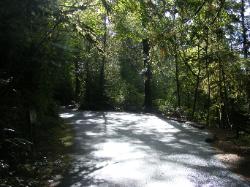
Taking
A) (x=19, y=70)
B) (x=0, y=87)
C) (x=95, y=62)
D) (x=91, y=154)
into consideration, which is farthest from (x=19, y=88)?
(x=95, y=62)

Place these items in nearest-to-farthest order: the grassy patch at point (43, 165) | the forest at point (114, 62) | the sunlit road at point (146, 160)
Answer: the grassy patch at point (43, 165)
the sunlit road at point (146, 160)
the forest at point (114, 62)

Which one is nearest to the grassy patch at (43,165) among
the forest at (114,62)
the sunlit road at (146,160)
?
the forest at (114,62)

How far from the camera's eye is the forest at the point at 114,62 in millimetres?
11492

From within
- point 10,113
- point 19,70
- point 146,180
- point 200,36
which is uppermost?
point 200,36

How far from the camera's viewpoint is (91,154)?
15078mm

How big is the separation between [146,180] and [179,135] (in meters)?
9.62

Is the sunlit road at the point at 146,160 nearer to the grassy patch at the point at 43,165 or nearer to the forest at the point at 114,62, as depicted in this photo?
the grassy patch at the point at 43,165

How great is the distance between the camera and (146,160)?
43.7ft

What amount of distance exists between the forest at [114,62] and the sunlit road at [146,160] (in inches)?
62.5

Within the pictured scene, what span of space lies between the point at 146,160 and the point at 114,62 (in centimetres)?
3949

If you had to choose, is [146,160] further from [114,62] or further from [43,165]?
[114,62]

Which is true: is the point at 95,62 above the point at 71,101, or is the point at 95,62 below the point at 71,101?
above

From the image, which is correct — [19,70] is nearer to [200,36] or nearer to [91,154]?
[91,154]

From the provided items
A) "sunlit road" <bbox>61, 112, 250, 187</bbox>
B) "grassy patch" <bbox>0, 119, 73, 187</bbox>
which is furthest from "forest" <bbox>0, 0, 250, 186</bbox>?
"sunlit road" <bbox>61, 112, 250, 187</bbox>
